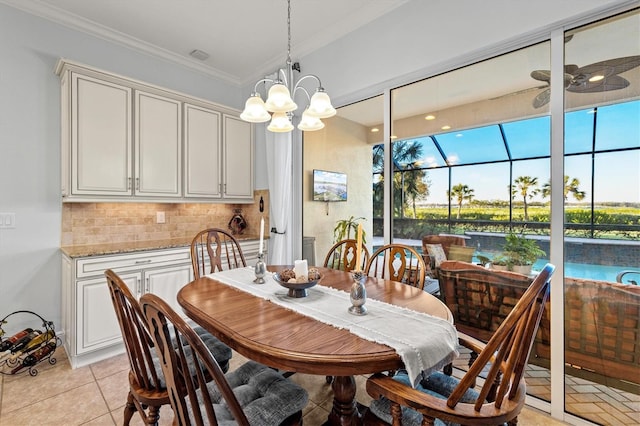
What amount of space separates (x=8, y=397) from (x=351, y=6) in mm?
3867

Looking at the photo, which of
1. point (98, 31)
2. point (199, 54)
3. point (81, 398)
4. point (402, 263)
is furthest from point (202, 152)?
point (402, 263)

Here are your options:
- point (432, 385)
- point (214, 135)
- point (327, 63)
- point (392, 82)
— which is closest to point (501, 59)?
point (392, 82)

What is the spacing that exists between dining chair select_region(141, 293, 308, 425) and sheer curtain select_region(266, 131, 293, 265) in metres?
1.97

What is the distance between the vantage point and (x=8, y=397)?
6.62 feet

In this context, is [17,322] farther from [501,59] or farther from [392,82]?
[501,59]

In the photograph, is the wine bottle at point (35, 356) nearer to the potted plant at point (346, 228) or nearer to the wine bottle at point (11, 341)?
the wine bottle at point (11, 341)

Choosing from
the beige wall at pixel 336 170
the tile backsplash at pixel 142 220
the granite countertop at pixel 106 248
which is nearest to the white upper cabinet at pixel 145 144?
the tile backsplash at pixel 142 220

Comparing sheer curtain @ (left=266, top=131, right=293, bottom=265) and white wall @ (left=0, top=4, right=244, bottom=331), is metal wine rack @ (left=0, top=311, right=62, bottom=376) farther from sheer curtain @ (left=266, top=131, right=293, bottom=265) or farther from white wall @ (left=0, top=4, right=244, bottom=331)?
sheer curtain @ (left=266, top=131, right=293, bottom=265)

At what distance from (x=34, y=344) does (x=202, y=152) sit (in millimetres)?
2205

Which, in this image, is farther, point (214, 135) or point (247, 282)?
point (214, 135)

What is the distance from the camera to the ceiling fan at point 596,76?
1.68 meters

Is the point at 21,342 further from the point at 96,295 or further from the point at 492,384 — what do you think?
the point at 492,384

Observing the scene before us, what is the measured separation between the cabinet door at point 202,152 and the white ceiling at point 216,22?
0.71 metres

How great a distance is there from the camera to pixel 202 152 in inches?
136
